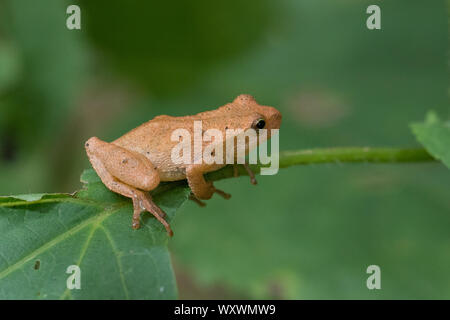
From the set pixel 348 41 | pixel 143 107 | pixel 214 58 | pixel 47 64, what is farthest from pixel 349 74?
pixel 47 64

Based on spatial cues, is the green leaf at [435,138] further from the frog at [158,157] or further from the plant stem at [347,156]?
the frog at [158,157]

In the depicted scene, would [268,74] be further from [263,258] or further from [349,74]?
[263,258]

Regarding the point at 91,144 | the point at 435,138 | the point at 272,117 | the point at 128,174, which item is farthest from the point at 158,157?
the point at 435,138

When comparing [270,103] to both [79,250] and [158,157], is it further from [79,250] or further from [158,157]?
[79,250]

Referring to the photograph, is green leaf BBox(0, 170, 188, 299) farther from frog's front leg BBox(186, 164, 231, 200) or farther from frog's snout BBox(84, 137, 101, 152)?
frog's snout BBox(84, 137, 101, 152)

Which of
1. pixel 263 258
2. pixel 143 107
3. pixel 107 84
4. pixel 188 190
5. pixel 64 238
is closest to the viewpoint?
pixel 64 238

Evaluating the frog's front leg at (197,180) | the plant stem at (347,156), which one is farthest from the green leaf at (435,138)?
the frog's front leg at (197,180)
